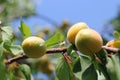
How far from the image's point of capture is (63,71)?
1618mm

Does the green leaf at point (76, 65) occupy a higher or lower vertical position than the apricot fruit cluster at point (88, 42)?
lower

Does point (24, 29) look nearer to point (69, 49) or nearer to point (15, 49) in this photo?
point (15, 49)

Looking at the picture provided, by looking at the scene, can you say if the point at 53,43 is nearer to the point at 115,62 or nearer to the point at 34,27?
the point at 115,62

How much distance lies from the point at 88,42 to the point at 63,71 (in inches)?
8.8

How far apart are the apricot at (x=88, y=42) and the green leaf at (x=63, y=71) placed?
0.19 metres

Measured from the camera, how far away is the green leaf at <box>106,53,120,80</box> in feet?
4.52

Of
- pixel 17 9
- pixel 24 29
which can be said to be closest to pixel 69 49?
pixel 24 29

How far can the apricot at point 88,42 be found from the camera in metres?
1.45

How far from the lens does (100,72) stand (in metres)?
1.50

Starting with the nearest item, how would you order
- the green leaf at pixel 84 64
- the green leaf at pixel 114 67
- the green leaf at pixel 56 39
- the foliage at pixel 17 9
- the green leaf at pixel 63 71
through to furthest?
the green leaf at pixel 114 67, the green leaf at pixel 84 64, the green leaf at pixel 63 71, the green leaf at pixel 56 39, the foliage at pixel 17 9

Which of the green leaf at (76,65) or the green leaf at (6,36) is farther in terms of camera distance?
the green leaf at (6,36)

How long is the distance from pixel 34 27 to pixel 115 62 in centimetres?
387

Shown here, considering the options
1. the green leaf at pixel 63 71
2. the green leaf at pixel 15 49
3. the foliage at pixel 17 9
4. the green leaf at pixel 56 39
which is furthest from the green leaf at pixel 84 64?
the foliage at pixel 17 9

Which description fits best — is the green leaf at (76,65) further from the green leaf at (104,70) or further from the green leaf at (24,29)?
the green leaf at (24,29)
